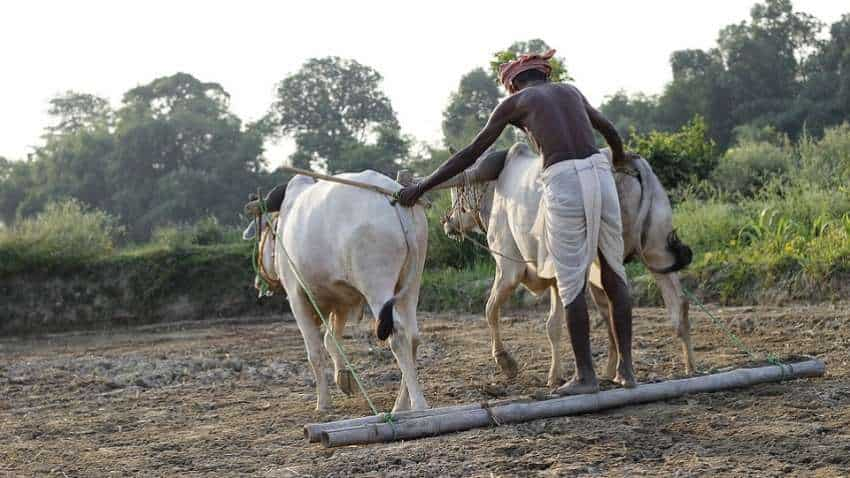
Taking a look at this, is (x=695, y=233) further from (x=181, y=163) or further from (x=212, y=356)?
(x=181, y=163)

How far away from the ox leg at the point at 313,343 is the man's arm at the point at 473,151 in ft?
4.22

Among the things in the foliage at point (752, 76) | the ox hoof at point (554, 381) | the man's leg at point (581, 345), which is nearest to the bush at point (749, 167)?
the ox hoof at point (554, 381)

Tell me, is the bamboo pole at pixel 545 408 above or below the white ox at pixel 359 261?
below

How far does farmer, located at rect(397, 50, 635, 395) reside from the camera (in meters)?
5.68

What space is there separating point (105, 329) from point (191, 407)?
37.2 ft

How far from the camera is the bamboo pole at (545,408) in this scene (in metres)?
5.19

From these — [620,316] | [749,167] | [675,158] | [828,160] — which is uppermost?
[675,158]

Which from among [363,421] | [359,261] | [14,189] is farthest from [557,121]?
[14,189]

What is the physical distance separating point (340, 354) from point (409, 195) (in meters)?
1.69

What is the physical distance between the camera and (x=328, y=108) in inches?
1545

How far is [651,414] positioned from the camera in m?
5.56

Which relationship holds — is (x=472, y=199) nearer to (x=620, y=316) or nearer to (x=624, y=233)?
(x=624, y=233)

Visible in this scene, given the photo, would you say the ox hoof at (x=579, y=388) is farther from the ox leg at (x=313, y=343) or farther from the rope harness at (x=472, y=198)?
the rope harness at (x=472, y=198)

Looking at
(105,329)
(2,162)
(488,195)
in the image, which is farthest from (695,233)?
(2,162)
